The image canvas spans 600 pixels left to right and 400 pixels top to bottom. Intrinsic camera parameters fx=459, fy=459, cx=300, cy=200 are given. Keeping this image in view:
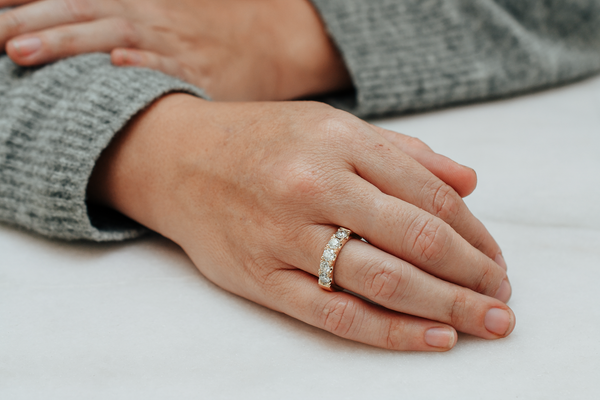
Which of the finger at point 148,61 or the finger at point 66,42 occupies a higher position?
the finger at point 66,42

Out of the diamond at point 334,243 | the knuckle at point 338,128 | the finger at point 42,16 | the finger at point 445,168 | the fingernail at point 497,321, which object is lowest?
the fingernail at point 497,321

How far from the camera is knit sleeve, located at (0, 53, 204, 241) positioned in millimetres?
535

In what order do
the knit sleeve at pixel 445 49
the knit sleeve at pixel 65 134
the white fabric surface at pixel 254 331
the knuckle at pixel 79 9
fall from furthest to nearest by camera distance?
the knit sleeve at pixel 445 49
the knuckle at pixel 79 9
the knit sleeve at pixel 65 134
the white fabric surface at pixel 254 331

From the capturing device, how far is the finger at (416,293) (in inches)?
16.5

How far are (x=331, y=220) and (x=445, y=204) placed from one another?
0.38ft

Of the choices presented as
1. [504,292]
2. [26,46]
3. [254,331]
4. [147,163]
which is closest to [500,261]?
[504,292]

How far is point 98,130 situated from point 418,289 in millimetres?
397

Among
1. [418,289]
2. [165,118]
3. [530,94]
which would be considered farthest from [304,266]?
[530,94]

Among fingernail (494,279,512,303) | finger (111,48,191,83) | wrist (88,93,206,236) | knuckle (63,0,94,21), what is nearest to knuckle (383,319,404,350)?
fingernail (494,279,512,303)

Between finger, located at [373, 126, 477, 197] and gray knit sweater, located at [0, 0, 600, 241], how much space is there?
30 centimetres

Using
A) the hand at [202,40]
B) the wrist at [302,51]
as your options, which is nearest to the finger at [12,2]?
the hand at [202,40]

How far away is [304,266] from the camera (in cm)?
45

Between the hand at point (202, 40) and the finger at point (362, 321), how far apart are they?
1.36 ft

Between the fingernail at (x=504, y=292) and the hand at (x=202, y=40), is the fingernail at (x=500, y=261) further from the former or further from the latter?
the hand at (x=202, y=40)
